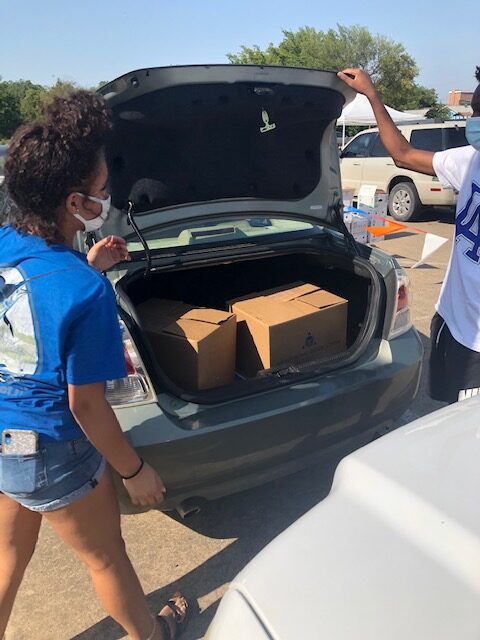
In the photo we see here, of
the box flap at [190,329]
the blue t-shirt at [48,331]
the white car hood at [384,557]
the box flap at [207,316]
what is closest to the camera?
the white car hood at [384,557]

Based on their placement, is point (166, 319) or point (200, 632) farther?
point (166, 319)

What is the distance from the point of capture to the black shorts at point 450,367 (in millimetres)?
2193

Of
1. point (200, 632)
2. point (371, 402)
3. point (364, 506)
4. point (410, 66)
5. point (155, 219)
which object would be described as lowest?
point (200, 632)

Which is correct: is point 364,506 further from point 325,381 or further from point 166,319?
point 166,319

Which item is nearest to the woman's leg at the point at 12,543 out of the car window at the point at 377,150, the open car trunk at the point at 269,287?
the open car trunk at the point at 269,287

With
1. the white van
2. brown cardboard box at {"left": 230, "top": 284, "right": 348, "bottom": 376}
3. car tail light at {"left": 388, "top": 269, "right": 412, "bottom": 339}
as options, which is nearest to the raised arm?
car tail light at {"left": 388, "top": 269, "right": 412, "bottom": 339}

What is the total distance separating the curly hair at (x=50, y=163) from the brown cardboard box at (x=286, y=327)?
1.42 metres

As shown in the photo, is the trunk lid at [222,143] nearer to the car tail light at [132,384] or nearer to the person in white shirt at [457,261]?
the person in white shirt at [457,261]

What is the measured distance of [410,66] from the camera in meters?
47.8

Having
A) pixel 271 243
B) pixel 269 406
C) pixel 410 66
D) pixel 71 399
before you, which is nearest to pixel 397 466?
pixel 71 399

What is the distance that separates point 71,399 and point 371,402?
4.87 ft

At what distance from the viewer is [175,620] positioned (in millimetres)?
2041

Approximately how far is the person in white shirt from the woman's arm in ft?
4.37

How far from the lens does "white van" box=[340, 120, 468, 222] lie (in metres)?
10.0
